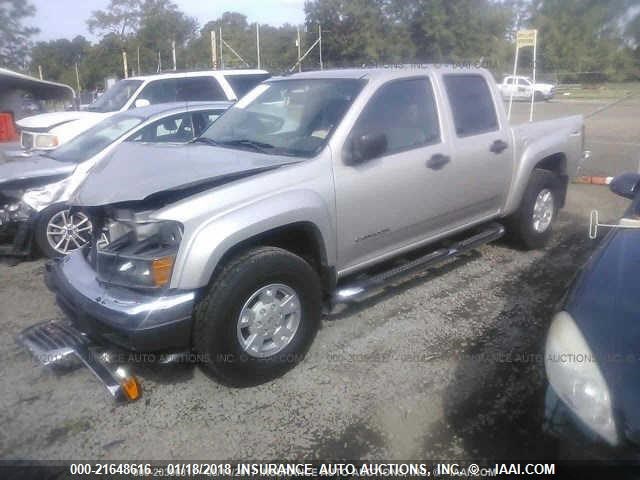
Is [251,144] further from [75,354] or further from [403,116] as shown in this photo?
[75,354]

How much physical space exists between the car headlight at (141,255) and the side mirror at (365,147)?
1296 mm

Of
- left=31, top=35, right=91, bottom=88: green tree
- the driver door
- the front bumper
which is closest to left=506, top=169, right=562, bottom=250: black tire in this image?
the driver door

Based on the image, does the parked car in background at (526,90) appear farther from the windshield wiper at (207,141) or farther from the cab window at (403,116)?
the windshield wiper at (207,141)

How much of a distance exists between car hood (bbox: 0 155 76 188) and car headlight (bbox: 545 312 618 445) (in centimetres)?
509

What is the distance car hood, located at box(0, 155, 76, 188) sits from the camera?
539cm

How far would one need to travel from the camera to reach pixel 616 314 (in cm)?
225

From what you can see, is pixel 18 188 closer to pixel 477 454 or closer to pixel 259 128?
pixel 259 128

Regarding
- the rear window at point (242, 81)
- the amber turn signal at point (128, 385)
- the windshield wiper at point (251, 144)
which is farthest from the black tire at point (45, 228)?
the rear window at point (242, 81)

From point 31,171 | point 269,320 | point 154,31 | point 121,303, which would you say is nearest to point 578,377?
point 269,320

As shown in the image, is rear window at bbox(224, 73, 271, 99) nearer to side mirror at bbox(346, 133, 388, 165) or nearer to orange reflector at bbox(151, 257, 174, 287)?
side mirror at bbox(346, 133, 388, 165)

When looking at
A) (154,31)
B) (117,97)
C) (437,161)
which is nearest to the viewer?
(437,161)

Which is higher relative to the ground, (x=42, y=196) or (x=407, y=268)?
(x=42, y=196)

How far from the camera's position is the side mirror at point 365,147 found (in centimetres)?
351

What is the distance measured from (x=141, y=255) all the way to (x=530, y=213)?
389 centimetres
